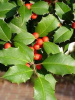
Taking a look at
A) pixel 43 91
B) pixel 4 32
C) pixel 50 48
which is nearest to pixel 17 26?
pixel 4 32

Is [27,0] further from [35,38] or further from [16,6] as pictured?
[35,38]

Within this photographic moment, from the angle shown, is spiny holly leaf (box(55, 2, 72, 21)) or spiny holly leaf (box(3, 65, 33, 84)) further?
spiny holly leaf (box(55, 2, 72, 21))

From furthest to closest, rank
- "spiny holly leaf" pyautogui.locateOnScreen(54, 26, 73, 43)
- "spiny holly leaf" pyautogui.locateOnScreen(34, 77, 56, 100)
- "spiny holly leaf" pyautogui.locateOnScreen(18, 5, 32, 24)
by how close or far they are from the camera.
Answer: "spiny holly leaf" pyautogui.locateOnScreen(54, 26, 73, 43) → "spiny holly leaf" pyautogui.locateOnScreen(18, 5, 32, 24) → "spiny holly leaf" pyautogui.locateOnScreen(34, 77, 56, 100)

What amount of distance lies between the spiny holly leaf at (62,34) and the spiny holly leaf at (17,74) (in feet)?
0.81

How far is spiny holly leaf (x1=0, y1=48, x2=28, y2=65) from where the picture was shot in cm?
94

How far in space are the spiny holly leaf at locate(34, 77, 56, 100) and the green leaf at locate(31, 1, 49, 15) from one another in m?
0.32

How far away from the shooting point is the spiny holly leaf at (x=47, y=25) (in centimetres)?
111

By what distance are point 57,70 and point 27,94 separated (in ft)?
15.2

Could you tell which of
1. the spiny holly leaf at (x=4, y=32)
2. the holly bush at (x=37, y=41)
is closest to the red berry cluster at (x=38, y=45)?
the holly bush at (x=37, y=41)

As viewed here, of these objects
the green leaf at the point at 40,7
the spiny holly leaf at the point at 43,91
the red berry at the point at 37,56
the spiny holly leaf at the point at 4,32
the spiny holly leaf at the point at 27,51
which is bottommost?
the spiny holly leaf at the point at 43,91

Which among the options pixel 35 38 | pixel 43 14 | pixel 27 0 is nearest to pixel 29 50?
pixel 35 38

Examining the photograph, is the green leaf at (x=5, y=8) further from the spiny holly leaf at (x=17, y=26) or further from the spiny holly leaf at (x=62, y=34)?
the spiny holly leaf at (x=62, y=34)

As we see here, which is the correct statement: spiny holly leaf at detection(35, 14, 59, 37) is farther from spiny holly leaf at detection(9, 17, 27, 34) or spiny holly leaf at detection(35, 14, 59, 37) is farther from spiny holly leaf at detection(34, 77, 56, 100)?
spiny holly leaf at detection(34, 77, 56, 100)

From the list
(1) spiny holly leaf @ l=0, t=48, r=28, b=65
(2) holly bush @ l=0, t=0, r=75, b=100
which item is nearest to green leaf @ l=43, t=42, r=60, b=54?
(2) holly bush @ l=0, t=0, r=75, b=100
